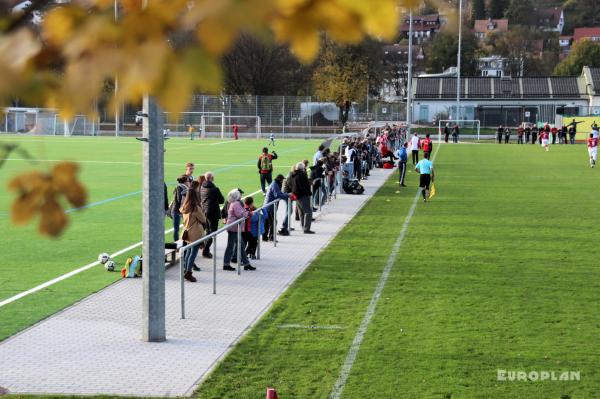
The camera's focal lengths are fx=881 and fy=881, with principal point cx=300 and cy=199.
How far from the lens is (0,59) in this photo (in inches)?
67.4

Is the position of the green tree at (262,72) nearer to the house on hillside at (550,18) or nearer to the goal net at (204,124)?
the goal net at (204,124)

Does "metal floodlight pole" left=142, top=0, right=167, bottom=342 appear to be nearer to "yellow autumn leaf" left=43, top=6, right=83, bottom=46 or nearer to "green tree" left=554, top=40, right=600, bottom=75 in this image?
"yellow autumn leaf" left=43, top=6, right=83, bottom=46

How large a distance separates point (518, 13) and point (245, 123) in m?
124

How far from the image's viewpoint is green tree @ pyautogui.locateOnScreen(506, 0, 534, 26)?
184250 mm

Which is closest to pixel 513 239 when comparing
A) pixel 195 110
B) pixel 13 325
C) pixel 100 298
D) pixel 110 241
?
pixel 110 241

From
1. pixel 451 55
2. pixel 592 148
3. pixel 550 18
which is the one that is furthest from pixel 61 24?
pixel 550 18

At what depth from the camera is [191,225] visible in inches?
543

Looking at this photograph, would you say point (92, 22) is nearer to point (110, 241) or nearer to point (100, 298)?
point (100, 298)

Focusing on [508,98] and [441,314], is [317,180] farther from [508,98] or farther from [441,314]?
[508,98]

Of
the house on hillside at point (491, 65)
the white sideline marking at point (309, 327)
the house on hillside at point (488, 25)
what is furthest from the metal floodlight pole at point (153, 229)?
the house on hillside at point (488, 25)

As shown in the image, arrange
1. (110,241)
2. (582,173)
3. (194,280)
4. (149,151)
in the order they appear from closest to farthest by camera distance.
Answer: (149,151) < (194,280) < (110,241) < (582,173)

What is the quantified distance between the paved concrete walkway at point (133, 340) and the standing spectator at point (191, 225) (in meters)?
0.33

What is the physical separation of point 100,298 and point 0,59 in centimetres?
1128

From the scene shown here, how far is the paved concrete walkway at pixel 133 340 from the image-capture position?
8.63 metres
